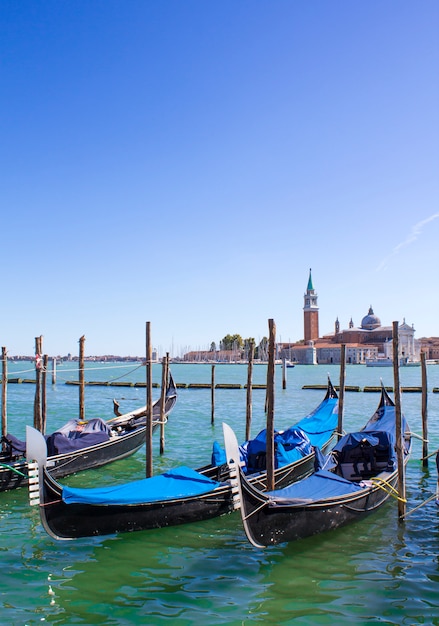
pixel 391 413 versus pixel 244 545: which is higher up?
pixel 391 413

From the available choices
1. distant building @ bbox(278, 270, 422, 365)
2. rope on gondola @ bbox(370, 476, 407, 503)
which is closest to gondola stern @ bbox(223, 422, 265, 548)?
rope on gondola @ bbox(370, 476, 407, 503)

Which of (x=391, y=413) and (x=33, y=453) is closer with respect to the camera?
(x=33, y=453)

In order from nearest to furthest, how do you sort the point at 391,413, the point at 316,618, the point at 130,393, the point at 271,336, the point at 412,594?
the point at 316,618 < the point at 412,594 < the point at 271,336 < the point at 391,413 < the point at 130,393

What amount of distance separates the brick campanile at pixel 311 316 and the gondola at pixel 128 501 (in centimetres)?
9337

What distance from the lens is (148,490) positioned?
20.4 feet

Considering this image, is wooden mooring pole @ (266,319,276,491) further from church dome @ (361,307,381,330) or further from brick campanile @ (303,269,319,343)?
church dome @ (361,307,381,330)

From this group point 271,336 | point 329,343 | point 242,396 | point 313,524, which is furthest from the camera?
point 329,343

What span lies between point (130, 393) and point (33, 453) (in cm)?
2679

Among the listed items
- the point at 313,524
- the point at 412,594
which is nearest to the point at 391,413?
the point at 313,524

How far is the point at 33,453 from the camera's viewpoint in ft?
18.0

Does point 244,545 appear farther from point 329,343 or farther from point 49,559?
point 329,343

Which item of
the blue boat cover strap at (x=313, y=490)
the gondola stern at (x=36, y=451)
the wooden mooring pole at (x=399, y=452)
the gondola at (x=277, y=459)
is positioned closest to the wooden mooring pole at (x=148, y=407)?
the gondola at (x=277, y=459)

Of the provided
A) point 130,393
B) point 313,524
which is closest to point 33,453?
point 313,524

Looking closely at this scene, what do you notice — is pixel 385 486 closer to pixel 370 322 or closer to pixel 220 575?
pixel 220 575
